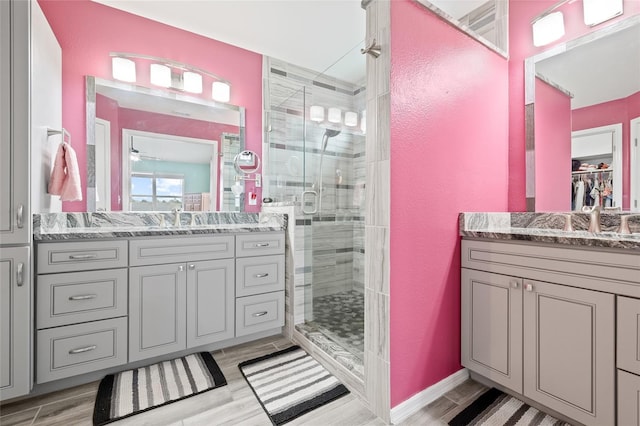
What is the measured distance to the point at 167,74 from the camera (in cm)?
242

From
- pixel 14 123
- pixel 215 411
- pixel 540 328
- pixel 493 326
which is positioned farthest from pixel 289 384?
pixel 14 123

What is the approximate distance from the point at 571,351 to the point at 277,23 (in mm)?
2916

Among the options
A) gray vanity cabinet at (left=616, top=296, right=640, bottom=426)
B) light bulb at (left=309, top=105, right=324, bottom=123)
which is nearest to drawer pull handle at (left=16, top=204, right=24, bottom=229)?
light bulb at (left=309, top=105, right=324, bottom=123)

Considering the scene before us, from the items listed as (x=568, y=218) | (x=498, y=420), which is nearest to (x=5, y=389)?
(x=498, y=420)

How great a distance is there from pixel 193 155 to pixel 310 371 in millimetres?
2002

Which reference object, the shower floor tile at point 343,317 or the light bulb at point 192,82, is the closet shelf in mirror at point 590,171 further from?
the light bulb at point 192,82

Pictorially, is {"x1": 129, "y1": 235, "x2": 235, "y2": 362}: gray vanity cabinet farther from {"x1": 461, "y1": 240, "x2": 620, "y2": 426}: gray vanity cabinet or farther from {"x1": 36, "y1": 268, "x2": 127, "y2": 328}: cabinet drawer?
{"x1": 461, "y1": 240, "x2": 620, "y2": 426}: gray vanity cabinet

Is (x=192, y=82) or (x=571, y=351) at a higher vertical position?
(x=192, y=82)

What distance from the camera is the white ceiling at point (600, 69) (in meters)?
1.55

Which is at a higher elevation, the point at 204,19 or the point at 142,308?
the point at 204,19

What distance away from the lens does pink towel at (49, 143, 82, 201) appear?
1.76 metres

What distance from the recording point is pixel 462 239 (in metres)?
1.70

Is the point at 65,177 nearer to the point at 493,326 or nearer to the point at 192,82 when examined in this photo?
the point at 192,82

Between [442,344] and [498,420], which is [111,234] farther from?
[498,420]
